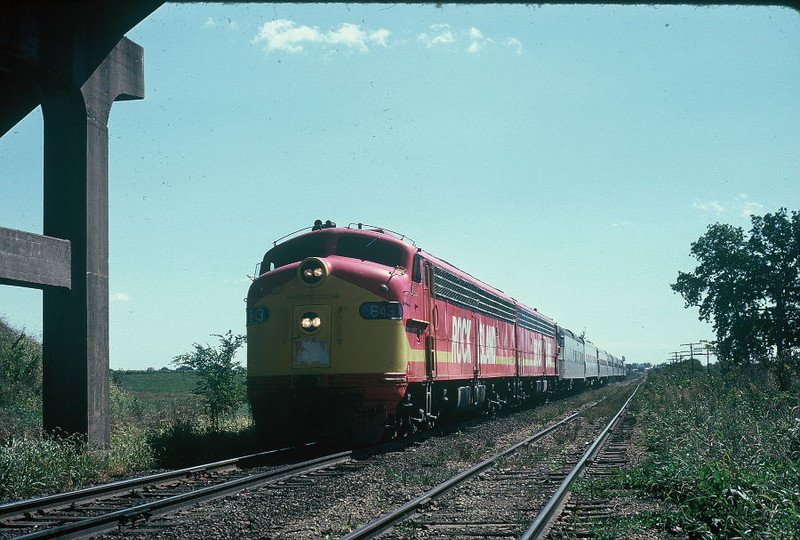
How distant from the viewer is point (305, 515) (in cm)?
804

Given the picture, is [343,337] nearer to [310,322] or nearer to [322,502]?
[310,322]

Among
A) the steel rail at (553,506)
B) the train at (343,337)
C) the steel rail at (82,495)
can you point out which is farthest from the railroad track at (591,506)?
the steel rail at (82,495)

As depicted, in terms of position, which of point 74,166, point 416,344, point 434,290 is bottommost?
point 416,344

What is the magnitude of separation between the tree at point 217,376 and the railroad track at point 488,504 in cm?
786

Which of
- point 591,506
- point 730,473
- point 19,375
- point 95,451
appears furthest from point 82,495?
point 19,375

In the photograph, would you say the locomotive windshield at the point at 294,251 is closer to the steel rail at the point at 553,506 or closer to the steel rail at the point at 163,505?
the steel rail at the point at 163,505

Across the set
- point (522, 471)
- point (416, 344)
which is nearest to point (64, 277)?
point (416, 344)

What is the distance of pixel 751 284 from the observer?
146 feet

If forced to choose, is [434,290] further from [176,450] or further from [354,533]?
[354,533]

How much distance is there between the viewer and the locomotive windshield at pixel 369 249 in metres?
14.0

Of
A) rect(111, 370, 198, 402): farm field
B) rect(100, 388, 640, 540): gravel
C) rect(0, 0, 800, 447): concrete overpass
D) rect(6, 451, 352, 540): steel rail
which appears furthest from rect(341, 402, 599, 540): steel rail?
rect(111, 370, 198, 402): farm field

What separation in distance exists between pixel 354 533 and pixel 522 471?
5190 mm

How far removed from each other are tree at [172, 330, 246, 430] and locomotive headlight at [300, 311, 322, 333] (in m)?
5.84

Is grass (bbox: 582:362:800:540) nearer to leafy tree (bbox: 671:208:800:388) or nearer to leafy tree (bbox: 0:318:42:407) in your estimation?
leafy tree (bbox: 0:318:42:407)
